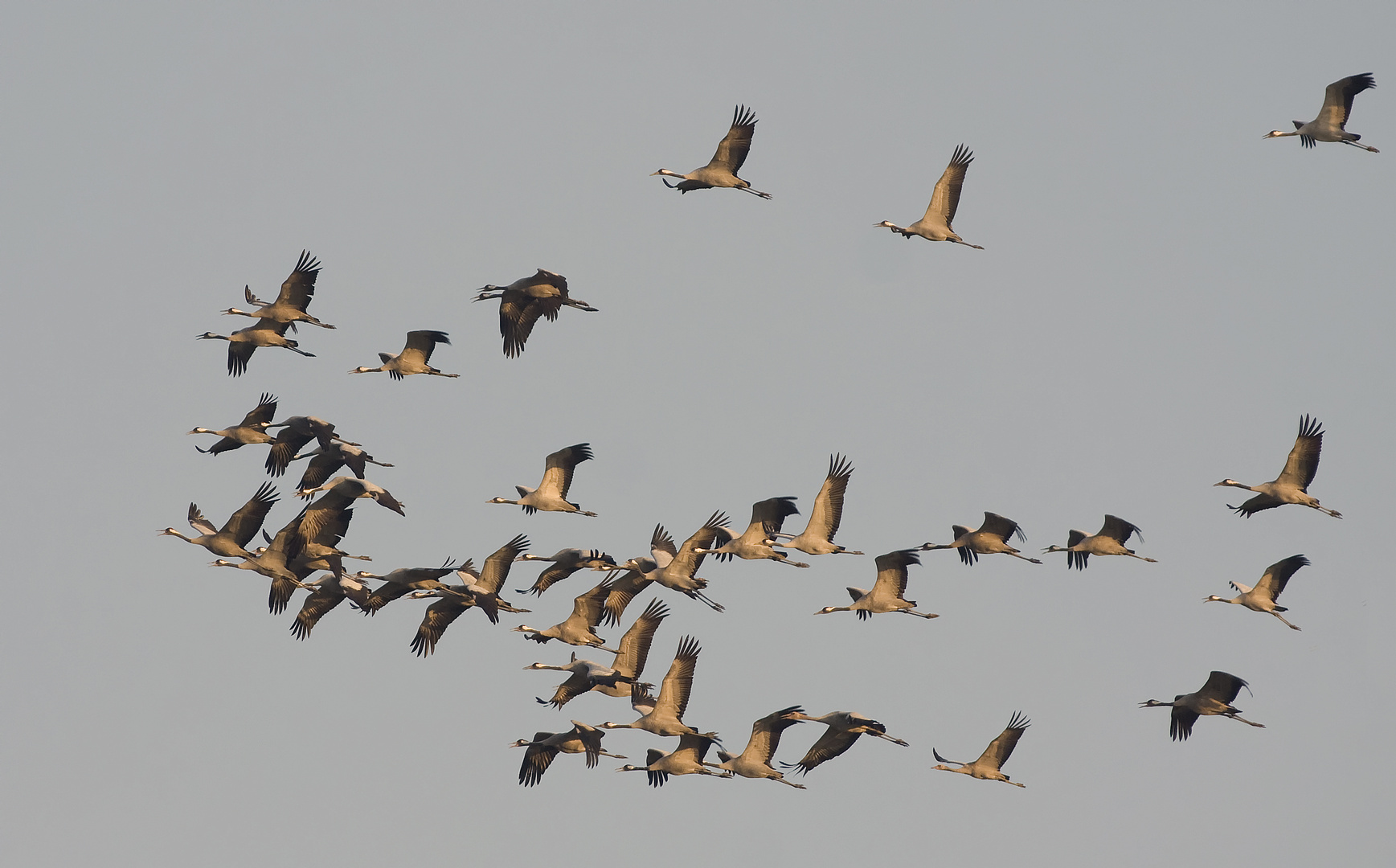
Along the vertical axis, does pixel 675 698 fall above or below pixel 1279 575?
below

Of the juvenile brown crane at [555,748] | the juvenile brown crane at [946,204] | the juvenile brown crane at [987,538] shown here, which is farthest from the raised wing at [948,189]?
the juvenile brown crane at [555,748]

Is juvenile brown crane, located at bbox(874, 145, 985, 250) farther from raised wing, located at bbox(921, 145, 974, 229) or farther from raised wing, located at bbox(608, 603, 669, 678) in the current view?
raised wing, located at bbox(608, 603, 669, 678)

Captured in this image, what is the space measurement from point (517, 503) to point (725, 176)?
752cm

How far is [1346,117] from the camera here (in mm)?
34281

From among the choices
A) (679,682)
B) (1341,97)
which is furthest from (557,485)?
(1341,97)

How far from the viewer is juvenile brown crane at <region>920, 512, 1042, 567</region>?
34188mm

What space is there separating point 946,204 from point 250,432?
46.8ft

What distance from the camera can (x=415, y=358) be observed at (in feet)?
116

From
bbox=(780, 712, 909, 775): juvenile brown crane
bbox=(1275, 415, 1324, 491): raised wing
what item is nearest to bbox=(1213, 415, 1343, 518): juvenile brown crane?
bbox=(1275, 415, 1324, 491): raised wing

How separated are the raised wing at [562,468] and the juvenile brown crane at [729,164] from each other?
5.28 m

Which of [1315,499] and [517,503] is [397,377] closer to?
[517,503]

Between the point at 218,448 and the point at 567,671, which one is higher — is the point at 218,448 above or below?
above

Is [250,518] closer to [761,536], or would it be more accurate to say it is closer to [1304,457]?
[761,536]

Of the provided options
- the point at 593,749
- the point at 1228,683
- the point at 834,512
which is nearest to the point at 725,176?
the point at 834,512
